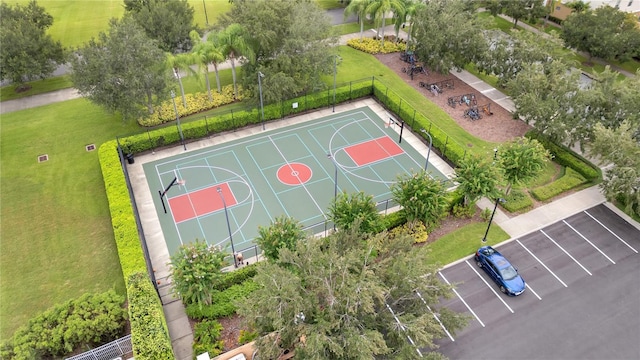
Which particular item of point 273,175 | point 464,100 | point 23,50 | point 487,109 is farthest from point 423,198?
point 23,50

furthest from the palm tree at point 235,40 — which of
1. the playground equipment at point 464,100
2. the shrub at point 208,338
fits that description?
the shrub at point 208,338

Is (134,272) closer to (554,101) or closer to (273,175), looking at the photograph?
(273,175)

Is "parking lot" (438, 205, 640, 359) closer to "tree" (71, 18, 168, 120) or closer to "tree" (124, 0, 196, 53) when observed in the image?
"tree" (71, 18, 168, 120)

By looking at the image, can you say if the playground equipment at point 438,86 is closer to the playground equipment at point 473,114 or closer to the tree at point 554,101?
the playground equipment at point 473,114

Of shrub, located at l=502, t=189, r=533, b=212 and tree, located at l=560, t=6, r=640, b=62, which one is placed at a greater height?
tree, located at l=560, t=6, r=640, b=62

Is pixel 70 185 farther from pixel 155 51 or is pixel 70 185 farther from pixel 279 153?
pixel 279 153

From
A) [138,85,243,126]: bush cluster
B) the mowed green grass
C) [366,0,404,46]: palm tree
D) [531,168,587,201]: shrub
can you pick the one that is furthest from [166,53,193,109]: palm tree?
[531,168,587,201]: shrub
